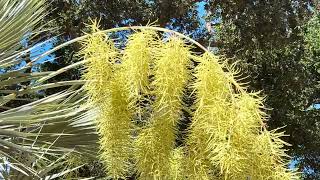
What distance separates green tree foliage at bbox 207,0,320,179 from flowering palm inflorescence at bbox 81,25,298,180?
591cm

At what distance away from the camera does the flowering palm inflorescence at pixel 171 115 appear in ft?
9.10

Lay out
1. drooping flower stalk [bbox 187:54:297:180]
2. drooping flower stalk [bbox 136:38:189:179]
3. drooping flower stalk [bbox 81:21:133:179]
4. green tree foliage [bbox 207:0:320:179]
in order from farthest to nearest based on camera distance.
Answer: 1. green tree foliage [bbox 207:0:320:179]
2. drooping flower stalk [bbox 81:21:133:179]
3. drooping flower stalk [bbox 136:38:189:179]
4. drooping flower stalk [bbox 187:54:297:180]

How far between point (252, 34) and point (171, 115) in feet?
21.1

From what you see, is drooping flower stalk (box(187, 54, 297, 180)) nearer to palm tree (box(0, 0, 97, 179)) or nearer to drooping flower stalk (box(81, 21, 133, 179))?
drooping flower stalk (box(81, 21, 133, 179))

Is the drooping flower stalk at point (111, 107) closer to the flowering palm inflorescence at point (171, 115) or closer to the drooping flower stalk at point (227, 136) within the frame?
the flowering palm inflorescence at point (171, 115)

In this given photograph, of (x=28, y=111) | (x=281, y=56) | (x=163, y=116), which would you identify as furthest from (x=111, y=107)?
(x=281, y=56)

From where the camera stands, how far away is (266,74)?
1066cm

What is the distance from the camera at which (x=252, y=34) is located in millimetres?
9172

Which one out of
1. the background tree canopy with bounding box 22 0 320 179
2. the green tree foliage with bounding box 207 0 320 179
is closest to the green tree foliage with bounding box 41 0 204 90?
the background tree canopy with bounding box 22 0 320 179

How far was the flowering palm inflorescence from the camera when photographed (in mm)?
2773

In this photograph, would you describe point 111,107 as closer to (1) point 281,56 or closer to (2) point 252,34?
(2) point 252,34

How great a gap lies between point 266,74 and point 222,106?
26.2 ft

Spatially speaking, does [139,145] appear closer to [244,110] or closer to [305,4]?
[244,110]

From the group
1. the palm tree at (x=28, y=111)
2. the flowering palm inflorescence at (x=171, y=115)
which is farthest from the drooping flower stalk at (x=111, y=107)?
the palm tree at (x=28, y=111)
